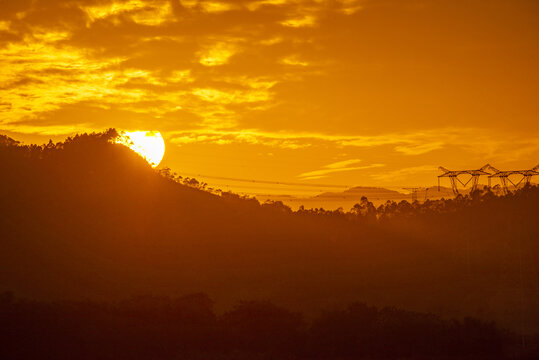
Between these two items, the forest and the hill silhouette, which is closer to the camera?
the forest

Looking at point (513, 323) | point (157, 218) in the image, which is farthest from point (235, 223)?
point (513, 323)

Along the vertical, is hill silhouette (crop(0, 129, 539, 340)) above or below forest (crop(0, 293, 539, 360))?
above

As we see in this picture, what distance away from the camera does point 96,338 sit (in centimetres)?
3947

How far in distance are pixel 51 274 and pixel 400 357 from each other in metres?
54.5

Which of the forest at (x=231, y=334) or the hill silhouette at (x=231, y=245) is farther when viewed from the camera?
the hill silhouette at (x=231, y=245)

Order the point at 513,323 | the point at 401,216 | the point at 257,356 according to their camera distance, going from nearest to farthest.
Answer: the point at 257,356
the point at 513,323
the point at 401,216

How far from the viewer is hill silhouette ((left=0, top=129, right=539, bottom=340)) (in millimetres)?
85312

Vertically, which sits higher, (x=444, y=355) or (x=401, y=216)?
(x=401, y=216)

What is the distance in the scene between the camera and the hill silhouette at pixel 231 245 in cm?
8531

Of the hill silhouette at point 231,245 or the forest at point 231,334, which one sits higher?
the hill silhouette at point 231,245

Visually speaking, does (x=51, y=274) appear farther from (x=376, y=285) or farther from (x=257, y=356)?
(x=257, y=356)

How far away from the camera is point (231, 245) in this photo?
104562mm

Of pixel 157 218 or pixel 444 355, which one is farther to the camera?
pixel 157 218

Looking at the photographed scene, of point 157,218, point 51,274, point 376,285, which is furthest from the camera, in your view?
point 157,218
